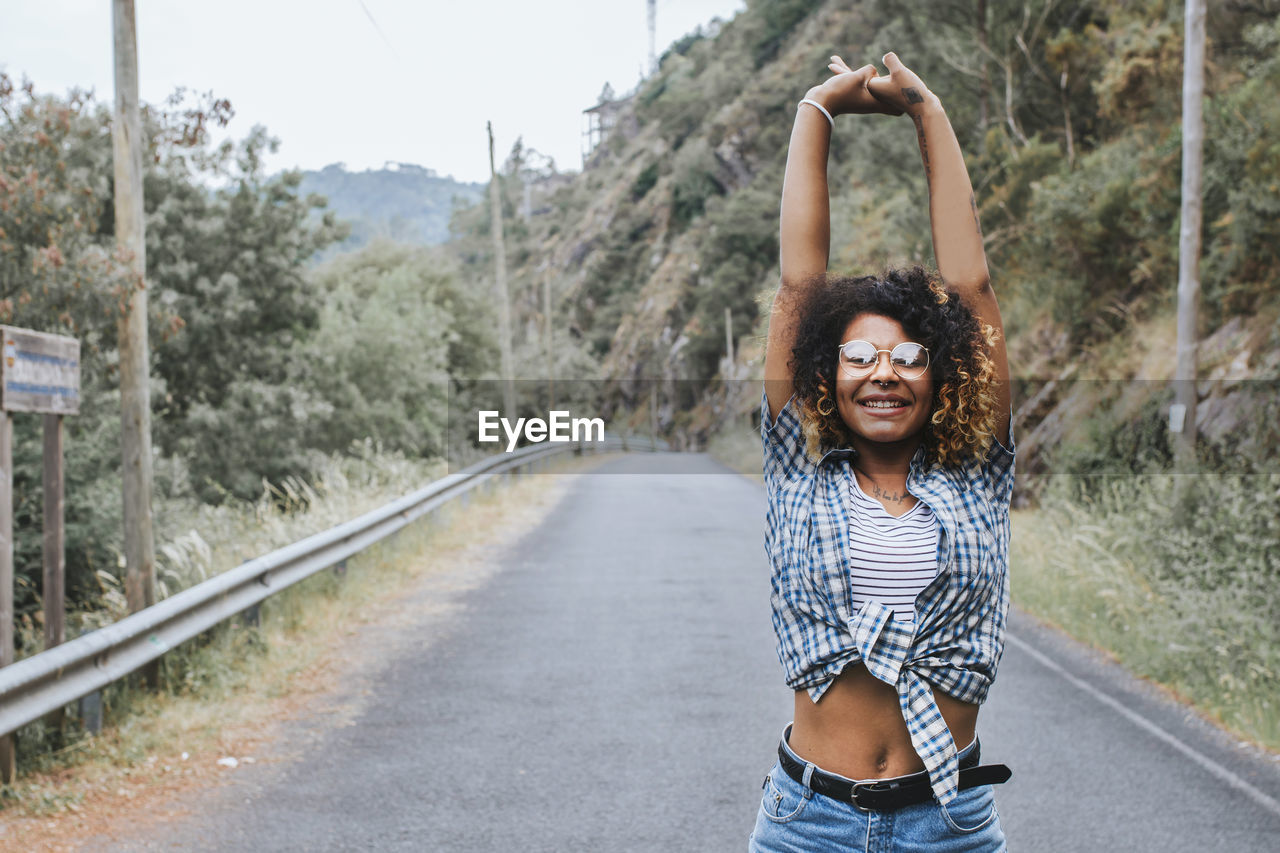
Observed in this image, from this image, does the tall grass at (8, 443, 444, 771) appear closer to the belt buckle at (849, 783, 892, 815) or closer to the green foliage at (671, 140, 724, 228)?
the belt buckle at (849, 783, 892, 815)

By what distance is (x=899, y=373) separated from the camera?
237 centimetres

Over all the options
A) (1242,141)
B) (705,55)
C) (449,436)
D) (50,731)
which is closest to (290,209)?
(449,436)

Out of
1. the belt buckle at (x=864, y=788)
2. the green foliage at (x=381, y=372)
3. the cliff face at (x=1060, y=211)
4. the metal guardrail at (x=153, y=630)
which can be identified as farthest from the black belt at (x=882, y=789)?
the green foliage at (x=381, y=372)

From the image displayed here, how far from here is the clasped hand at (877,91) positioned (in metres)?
2.55

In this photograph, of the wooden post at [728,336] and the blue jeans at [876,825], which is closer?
the blue jeans at [876,825]

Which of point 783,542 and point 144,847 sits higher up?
point 783,542

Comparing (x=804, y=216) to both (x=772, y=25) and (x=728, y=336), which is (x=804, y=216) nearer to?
(x=728, y=336)

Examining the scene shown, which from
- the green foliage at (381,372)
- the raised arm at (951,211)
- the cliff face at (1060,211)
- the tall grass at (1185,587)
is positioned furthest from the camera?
the green foliage at (381,372)

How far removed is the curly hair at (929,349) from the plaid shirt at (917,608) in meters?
0.08

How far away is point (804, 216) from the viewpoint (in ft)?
8.62

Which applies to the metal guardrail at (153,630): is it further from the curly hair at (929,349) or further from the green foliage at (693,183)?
the green foliage at (693,183)

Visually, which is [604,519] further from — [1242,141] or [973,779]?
[973,779]

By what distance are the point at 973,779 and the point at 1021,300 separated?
19128 mm

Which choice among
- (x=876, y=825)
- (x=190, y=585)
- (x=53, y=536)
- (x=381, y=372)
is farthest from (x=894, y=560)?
(x=381, y=372)
